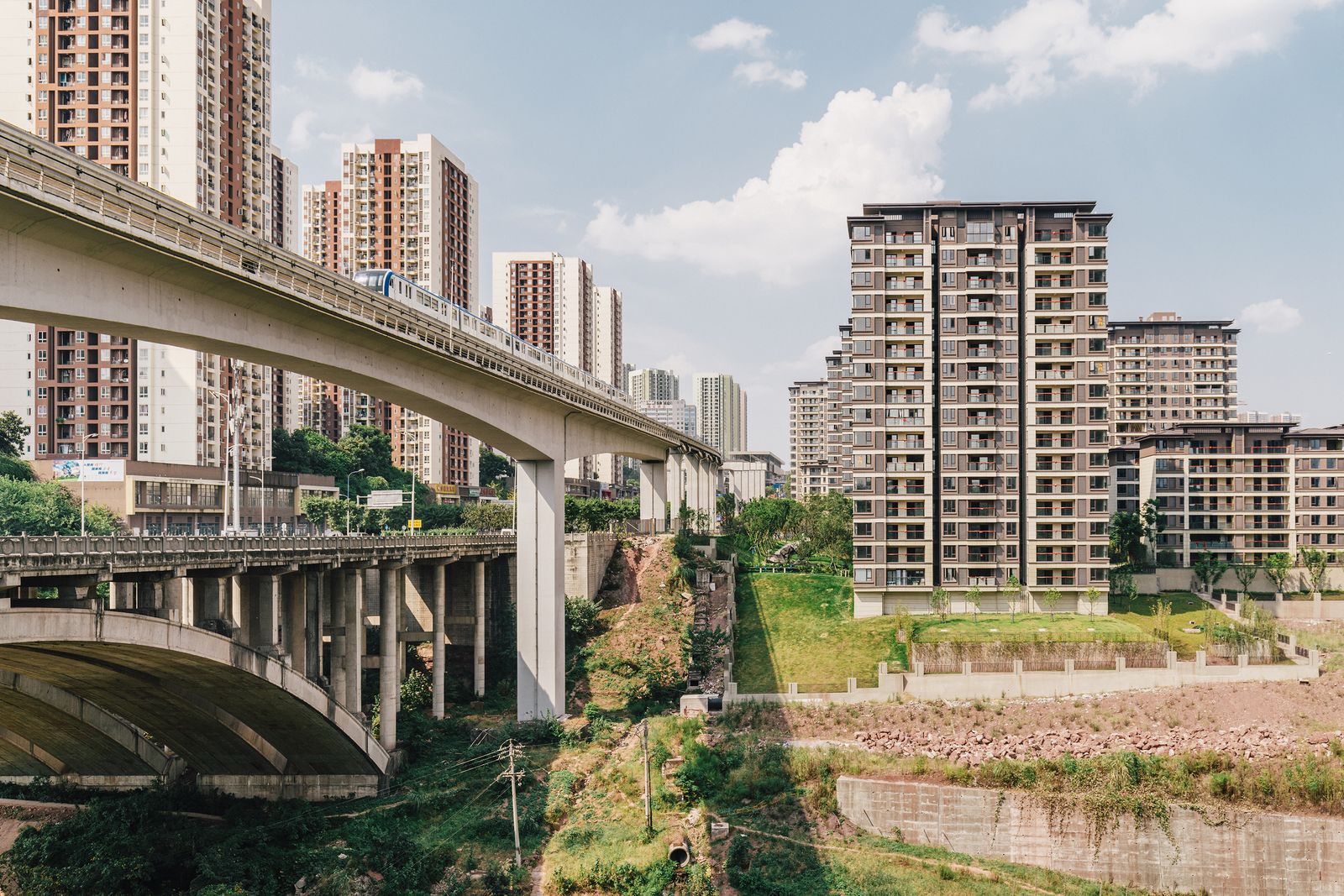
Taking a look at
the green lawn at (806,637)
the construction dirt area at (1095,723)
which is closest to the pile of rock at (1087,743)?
the construction dirt area at (1095,723)

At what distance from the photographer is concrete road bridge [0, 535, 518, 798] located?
2417 cm

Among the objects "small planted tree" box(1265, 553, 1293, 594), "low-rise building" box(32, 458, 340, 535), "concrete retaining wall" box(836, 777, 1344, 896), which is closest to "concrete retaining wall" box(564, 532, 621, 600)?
"low-rise building" box(32, 458, 340, 535)

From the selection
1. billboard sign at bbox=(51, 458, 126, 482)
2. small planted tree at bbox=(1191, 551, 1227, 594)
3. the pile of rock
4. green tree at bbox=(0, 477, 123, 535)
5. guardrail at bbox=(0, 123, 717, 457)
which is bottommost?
the pile of rock

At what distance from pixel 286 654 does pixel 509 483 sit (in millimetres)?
112090

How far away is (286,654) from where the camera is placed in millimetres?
30938

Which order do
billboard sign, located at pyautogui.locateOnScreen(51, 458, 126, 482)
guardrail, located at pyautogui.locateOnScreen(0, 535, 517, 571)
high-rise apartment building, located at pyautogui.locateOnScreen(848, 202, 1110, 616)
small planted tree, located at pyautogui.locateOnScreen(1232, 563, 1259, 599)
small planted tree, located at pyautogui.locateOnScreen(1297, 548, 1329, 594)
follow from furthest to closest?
small planted tree, located at pyautogui.locateOnScreen(1232, 563, 1259, 599) < small planted tree, located at pyautogui.locateOnScreen(1297, 548, 1329, 594) < billboard sign, located at pyautogui.locateOnScreen(51, 458, 126, 482) < high-rise apartment building, located at pyautogui.locateOnScreen(848, 202, 1110, 616) < guardrail, located at pyautogui.locateOnScreen(0, 535, 517, 571)

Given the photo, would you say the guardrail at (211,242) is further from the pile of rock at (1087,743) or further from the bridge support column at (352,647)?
the pile of rock at (1087,743)

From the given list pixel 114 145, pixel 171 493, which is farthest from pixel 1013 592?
pixel 114 145

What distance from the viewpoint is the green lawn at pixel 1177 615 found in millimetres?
50812

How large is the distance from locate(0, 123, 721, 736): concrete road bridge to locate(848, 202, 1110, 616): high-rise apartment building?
18228 millimetres

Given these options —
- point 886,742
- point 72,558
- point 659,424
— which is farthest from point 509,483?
point 72,558

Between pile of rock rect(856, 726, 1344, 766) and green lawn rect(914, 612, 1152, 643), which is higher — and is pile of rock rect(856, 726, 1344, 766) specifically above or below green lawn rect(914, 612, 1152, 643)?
below

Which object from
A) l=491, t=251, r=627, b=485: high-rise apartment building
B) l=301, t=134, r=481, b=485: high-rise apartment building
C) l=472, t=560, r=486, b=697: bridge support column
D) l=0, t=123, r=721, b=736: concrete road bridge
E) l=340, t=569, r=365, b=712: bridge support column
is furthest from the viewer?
l=491, t=251, r=627, b=485: high-rise apartment building

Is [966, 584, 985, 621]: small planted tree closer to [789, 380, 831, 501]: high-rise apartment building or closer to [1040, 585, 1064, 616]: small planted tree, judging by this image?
[1040, 585, 1064, 616]: small planted tree
